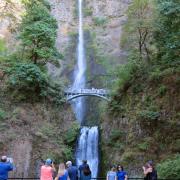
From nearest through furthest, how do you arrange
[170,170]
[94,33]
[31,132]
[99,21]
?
[170,170]
[31,132]
[94,33]
[99,21]

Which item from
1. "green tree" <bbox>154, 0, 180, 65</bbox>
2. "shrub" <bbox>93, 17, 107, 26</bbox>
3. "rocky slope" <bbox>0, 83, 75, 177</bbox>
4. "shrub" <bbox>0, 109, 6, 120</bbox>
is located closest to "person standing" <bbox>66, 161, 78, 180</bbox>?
"green tree" <bbox>154, 0, 180, 65</bbox>

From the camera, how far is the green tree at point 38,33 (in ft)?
119

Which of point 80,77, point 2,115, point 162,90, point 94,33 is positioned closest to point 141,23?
point 162,90

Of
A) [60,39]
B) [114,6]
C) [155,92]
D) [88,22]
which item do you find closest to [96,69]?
[60,39]

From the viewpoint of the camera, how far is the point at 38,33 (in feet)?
A: 119

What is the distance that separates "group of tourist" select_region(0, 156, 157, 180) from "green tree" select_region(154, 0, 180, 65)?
11722 millimetres

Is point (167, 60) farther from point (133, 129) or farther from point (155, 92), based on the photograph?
point (133, 129)

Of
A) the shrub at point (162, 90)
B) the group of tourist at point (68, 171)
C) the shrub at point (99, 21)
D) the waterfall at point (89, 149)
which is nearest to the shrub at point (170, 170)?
the group of tourist at point (68, 171)

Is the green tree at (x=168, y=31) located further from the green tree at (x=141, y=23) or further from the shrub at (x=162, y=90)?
the green tree at (x=141, y=23)

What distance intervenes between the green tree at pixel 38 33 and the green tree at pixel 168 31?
11.5 metres

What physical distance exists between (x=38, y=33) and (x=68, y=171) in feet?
78.6

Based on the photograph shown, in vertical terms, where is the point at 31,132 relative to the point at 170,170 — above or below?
above

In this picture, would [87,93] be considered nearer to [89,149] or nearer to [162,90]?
[89,149]

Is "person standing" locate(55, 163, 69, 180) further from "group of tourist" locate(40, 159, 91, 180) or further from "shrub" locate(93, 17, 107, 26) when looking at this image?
"shrub" locate(93, 17, 107, 26)
